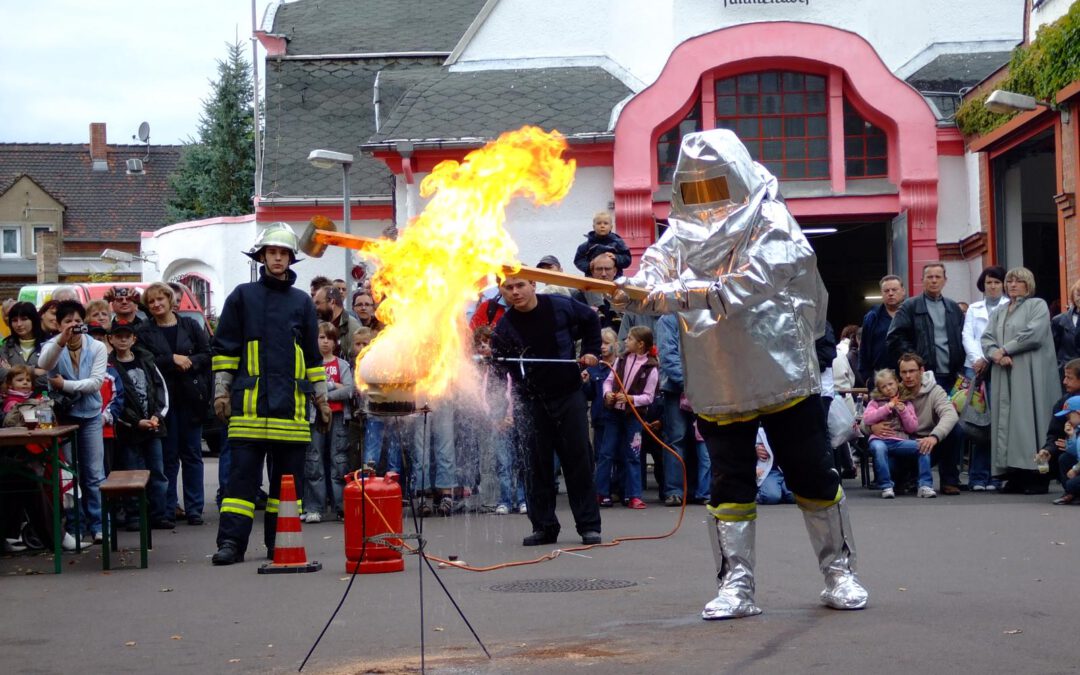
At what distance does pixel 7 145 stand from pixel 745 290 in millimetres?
65510

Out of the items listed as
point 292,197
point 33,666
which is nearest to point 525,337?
point 33,666

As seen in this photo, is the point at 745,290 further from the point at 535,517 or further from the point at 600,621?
the point at 535,517

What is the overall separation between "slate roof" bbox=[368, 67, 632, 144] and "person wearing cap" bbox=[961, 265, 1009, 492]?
8.71 metres

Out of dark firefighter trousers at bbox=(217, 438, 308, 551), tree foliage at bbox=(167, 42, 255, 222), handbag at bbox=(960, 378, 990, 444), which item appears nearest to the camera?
dark firefighter trousers at bbox=(217, 438, 308, 551)

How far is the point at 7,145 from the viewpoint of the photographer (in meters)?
66.9

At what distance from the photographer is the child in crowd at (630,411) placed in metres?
13.4

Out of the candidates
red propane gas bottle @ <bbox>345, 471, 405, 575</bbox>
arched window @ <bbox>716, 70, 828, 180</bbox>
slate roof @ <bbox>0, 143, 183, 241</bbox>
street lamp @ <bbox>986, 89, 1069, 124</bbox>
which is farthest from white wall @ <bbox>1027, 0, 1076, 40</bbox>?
slate roof @ <bbox>0, 143, 183, 241</bbox>

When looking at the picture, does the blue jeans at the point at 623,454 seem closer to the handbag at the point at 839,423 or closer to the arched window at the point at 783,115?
the handbag at the point at 839,423

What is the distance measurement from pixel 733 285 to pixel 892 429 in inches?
292

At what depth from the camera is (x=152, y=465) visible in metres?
12.9

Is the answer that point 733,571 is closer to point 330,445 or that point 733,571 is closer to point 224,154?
point 330,445

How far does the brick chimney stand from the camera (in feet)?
217

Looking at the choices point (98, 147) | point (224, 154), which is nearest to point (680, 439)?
point (224, 154)

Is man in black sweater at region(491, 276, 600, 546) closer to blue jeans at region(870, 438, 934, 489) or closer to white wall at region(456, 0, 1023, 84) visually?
blue jeans at region(870, 438, 934, 489)
